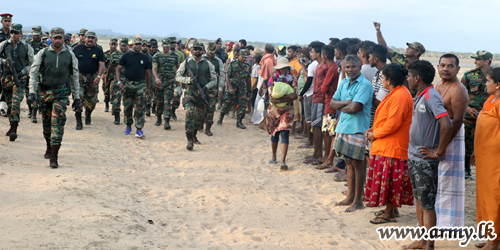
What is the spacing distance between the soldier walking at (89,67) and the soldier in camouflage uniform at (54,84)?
130 inches

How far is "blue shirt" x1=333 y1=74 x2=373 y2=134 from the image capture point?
5812mm

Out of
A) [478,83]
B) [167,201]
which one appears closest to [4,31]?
[167,201]

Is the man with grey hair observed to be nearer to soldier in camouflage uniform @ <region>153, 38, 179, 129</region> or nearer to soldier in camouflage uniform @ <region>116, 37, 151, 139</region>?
soldier in camouflage uniform @ <region>116, 37, 151, 139</region>

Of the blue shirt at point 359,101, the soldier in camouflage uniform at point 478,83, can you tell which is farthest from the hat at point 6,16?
the soldier in camouflage uniform at point 478,83

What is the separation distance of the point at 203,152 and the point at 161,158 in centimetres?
101

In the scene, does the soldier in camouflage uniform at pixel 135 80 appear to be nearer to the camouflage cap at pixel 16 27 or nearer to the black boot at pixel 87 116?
the black boot at pixel 87 116

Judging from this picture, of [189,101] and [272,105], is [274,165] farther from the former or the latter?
[189,101]

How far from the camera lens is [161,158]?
880 centimetres

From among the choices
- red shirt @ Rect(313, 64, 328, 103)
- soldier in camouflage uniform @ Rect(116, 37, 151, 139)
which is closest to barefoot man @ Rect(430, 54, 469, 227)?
red shirt @ Rect(313, 64, 328, 103)

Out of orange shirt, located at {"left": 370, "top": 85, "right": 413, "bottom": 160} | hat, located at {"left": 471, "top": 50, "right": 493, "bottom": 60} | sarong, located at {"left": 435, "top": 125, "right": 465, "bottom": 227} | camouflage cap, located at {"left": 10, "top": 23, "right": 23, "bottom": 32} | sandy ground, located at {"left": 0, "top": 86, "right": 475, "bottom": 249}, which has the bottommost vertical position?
sandy ground, located at {"left": 0, "top": 86, "right": 475, "bottom": 249}

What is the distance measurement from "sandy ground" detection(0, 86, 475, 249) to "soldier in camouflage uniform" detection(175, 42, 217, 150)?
0.66 meters

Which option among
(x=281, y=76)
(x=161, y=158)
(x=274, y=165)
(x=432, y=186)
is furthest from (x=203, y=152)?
(x=432, y=186)

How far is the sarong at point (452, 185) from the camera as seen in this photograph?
4512 mm

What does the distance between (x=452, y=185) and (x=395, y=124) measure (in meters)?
0.89
